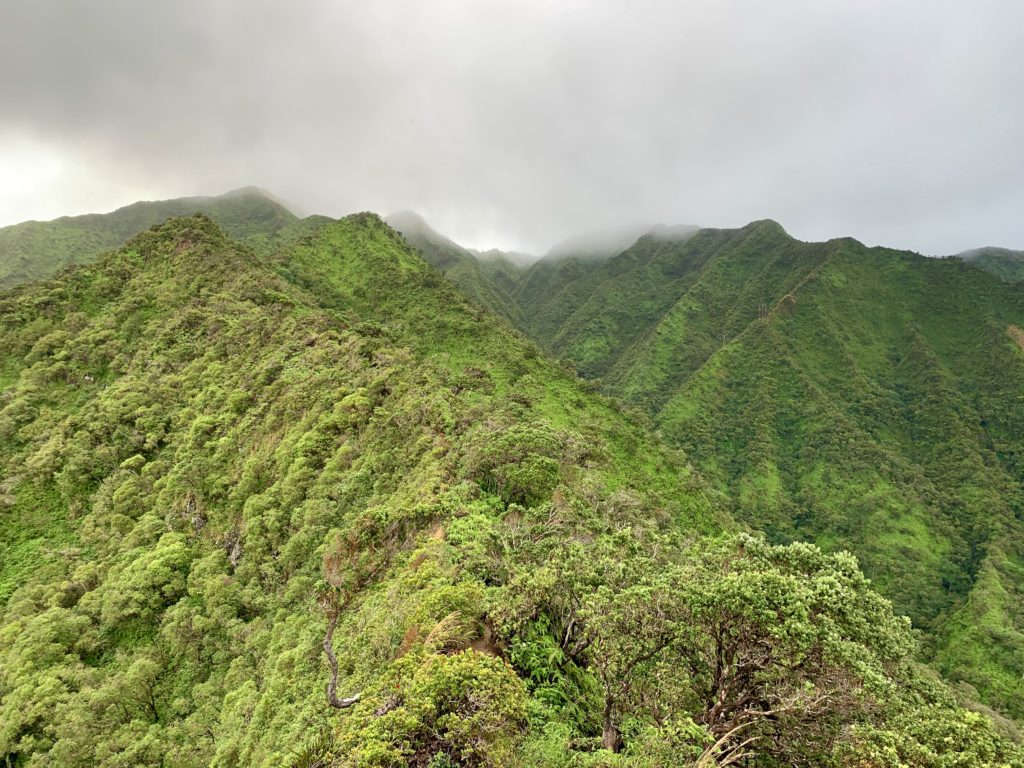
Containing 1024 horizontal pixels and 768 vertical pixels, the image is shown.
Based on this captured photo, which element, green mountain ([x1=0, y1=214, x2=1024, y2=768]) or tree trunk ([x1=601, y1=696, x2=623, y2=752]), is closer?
green mountain ([x1=0, y1=214, x2=1024, y2=768])

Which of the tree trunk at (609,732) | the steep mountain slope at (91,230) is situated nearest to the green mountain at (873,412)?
the tree trunk at (609,732)

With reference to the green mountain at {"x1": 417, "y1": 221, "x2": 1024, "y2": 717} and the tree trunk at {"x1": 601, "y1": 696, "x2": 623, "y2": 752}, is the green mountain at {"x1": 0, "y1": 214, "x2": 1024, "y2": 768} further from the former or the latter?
the green mountain at {"x1": 417, "y1": 221, "x2": 1024, "y2": 717}

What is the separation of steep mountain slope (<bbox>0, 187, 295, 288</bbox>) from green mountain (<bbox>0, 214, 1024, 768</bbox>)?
308 feet

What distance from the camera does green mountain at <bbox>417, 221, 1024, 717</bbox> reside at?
281ft

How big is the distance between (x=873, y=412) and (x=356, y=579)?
144362 millimetres

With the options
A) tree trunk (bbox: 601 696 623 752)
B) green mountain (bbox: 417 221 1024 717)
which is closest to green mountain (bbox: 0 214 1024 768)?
tree trunk (bbox: 601 696 623 752)

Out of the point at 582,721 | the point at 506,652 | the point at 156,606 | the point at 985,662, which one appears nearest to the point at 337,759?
the point at 506,652

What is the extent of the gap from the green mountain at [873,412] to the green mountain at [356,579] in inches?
2487

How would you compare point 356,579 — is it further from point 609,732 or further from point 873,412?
point 873,412

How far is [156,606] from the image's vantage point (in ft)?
77.7

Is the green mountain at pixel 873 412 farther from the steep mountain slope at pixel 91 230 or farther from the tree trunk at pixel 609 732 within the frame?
the steep mountain slope at pixel 91 230

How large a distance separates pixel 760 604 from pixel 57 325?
214ft

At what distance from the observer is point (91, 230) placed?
148m

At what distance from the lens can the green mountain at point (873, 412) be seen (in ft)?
281
